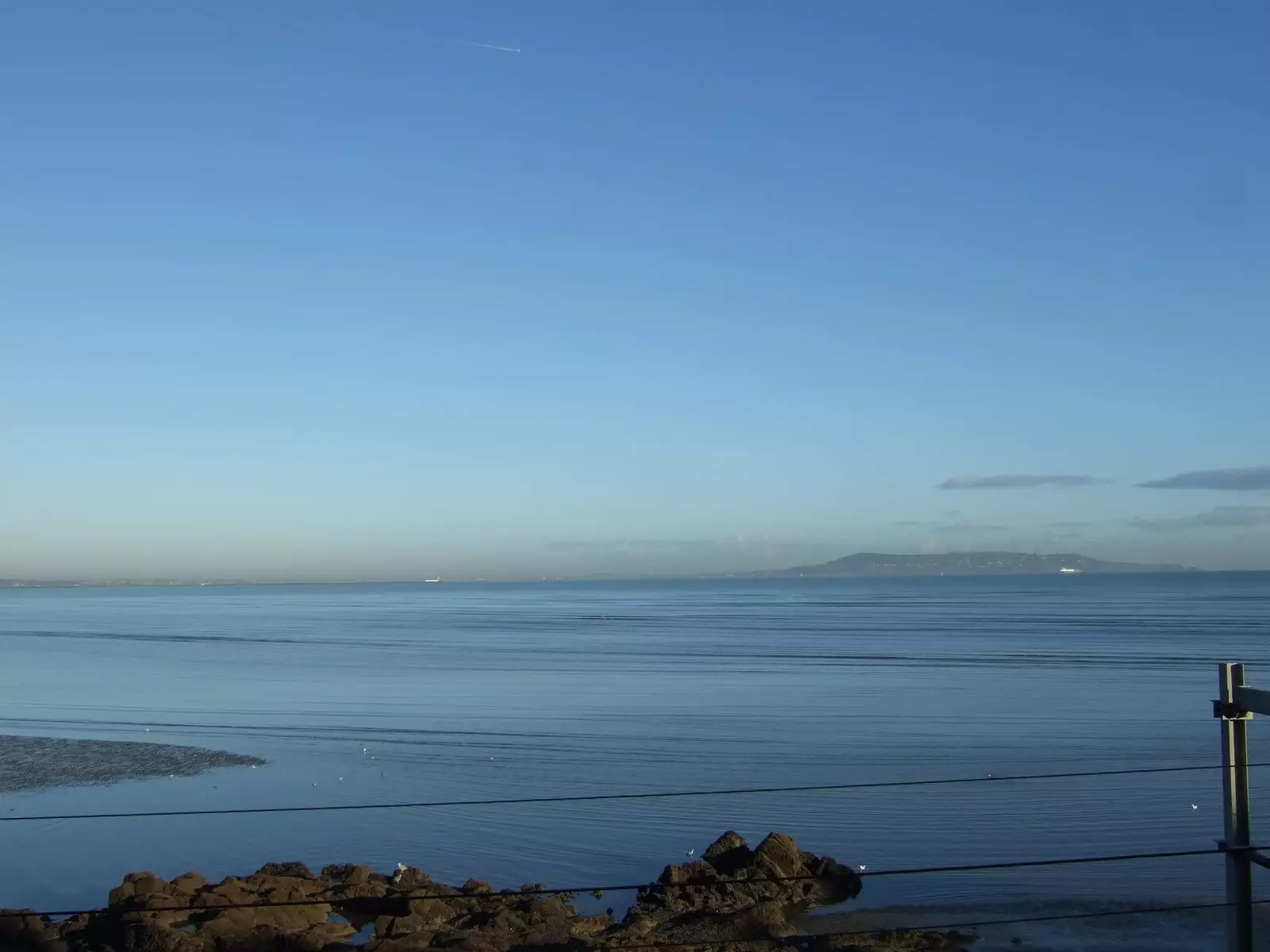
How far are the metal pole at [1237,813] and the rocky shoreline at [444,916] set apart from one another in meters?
5.36

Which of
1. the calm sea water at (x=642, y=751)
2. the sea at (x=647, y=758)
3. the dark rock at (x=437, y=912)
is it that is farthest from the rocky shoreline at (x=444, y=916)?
the calm sea water at (x=642, y=751)

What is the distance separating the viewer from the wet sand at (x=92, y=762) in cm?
2048

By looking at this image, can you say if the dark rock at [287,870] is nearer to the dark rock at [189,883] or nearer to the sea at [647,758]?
the dark rock at [189,883]

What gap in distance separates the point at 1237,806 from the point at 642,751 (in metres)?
19.6

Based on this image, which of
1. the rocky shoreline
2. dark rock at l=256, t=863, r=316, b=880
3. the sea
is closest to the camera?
the rocky shoreline

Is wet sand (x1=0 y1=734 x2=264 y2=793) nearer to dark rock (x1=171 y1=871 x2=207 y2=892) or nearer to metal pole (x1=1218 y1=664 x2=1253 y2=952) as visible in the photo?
dark rock (x1=171 y1=871 x2=207 y2=892)

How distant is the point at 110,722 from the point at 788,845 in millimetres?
21820

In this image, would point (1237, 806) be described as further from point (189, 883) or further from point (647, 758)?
point (647, 758)

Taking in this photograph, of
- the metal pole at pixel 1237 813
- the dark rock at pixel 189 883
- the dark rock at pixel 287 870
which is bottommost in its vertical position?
the dark rock at pixel 287 870

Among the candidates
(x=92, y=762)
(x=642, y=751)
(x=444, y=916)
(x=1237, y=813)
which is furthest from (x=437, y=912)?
(x=92, y=762)

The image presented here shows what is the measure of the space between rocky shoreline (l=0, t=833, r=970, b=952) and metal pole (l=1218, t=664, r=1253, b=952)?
17.6 ft

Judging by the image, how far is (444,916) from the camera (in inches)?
443

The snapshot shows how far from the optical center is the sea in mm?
14445

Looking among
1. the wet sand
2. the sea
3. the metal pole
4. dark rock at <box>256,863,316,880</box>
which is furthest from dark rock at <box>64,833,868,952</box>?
the wet sand
